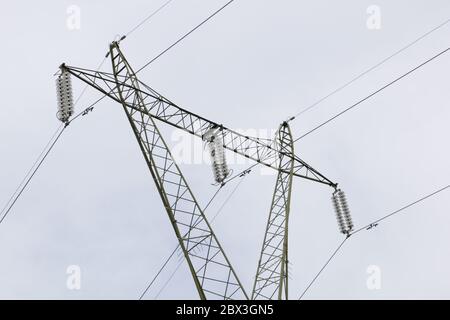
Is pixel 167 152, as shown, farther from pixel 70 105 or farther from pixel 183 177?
pixel 70 105

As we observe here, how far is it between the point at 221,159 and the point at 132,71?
5.14m

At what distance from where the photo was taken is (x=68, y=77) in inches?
843
